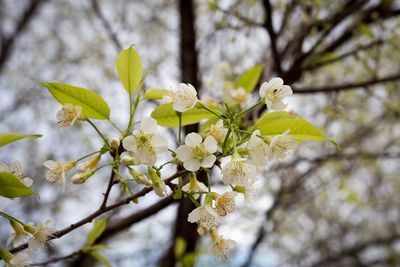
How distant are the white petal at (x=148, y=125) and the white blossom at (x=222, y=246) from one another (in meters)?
0.38

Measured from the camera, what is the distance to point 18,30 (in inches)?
223

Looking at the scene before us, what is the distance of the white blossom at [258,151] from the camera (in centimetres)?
90

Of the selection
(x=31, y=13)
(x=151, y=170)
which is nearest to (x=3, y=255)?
(x=151, y=170)

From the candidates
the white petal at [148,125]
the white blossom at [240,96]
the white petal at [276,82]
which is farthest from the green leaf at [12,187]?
the white blossom at [240,96]

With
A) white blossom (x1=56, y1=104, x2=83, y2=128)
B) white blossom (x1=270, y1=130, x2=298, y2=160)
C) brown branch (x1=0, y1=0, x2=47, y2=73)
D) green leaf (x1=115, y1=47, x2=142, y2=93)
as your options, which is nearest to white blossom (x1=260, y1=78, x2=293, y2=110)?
white blossom (x1=270, y1=130, x2=298, y2=160)

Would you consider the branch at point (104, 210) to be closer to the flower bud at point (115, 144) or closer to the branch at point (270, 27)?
the flower bud at point (115, 144)

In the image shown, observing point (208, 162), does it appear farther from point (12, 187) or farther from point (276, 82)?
point (12, 187)

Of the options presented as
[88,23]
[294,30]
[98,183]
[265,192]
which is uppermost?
[88,23]

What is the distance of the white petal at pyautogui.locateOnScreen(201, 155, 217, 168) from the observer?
34.5 inches

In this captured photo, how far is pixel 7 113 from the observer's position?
5.78 m

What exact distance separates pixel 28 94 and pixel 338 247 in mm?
5351

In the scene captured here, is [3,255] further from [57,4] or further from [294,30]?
[57,4]

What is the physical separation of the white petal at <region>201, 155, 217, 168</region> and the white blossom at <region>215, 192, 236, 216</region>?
123 mm

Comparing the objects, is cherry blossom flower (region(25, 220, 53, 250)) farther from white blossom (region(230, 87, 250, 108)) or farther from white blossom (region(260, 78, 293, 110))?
white blossom (region(230, 87, 250, 108))
